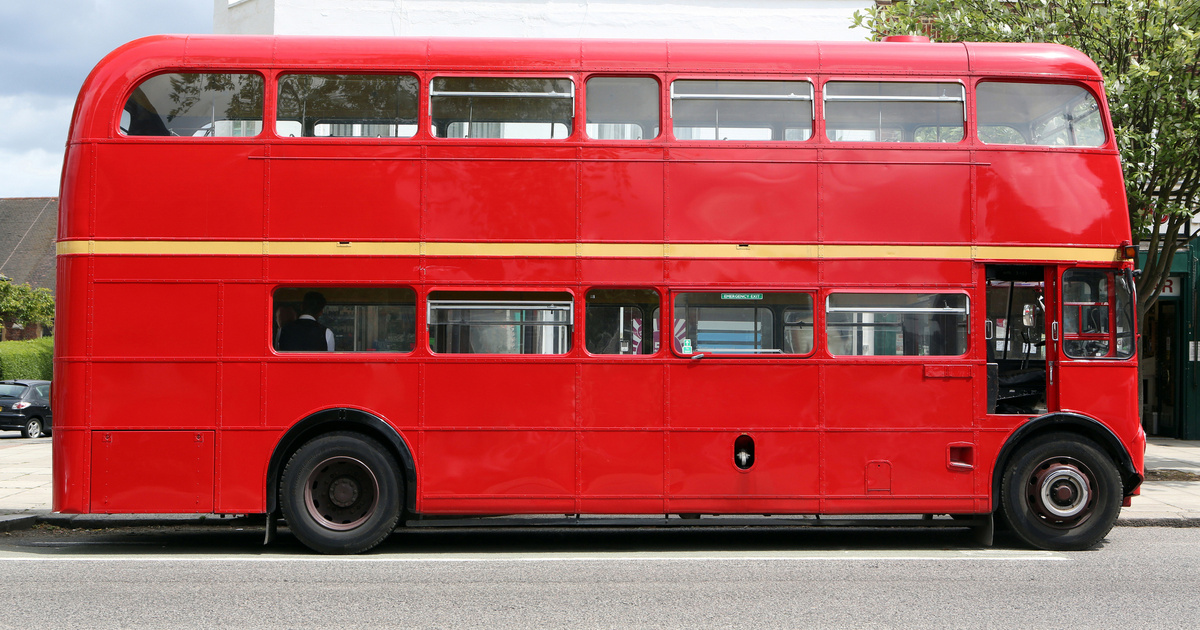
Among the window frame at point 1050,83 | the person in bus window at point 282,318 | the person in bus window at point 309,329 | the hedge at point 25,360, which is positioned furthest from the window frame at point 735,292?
the hedge at point 25,360

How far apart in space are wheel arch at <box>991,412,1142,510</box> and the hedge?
30628mm

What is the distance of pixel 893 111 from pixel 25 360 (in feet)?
108

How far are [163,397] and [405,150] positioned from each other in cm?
280

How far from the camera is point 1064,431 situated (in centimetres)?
771

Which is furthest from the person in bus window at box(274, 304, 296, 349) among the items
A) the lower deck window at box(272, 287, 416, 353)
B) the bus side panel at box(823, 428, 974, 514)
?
the bus side panel at box(823, 428, 974, 514)

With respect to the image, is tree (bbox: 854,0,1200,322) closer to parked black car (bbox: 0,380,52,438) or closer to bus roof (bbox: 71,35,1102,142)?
bus roof (bbox: 71,35,1102,142)

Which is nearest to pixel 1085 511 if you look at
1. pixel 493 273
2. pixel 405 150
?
pixel 493 273

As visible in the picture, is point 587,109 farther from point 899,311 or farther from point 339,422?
point 339,422

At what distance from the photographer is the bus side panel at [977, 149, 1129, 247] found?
765 cm

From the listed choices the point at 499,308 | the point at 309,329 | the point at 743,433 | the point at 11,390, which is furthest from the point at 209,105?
the point at 11,390

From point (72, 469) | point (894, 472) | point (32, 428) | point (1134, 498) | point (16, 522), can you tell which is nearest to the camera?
point (72, 469)

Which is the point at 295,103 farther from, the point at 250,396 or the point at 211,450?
the point at 211,450

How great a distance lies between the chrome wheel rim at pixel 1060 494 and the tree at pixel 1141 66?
4955 millimetres

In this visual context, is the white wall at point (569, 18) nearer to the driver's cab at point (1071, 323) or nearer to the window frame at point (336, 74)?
the window frame at point (336, 74)
